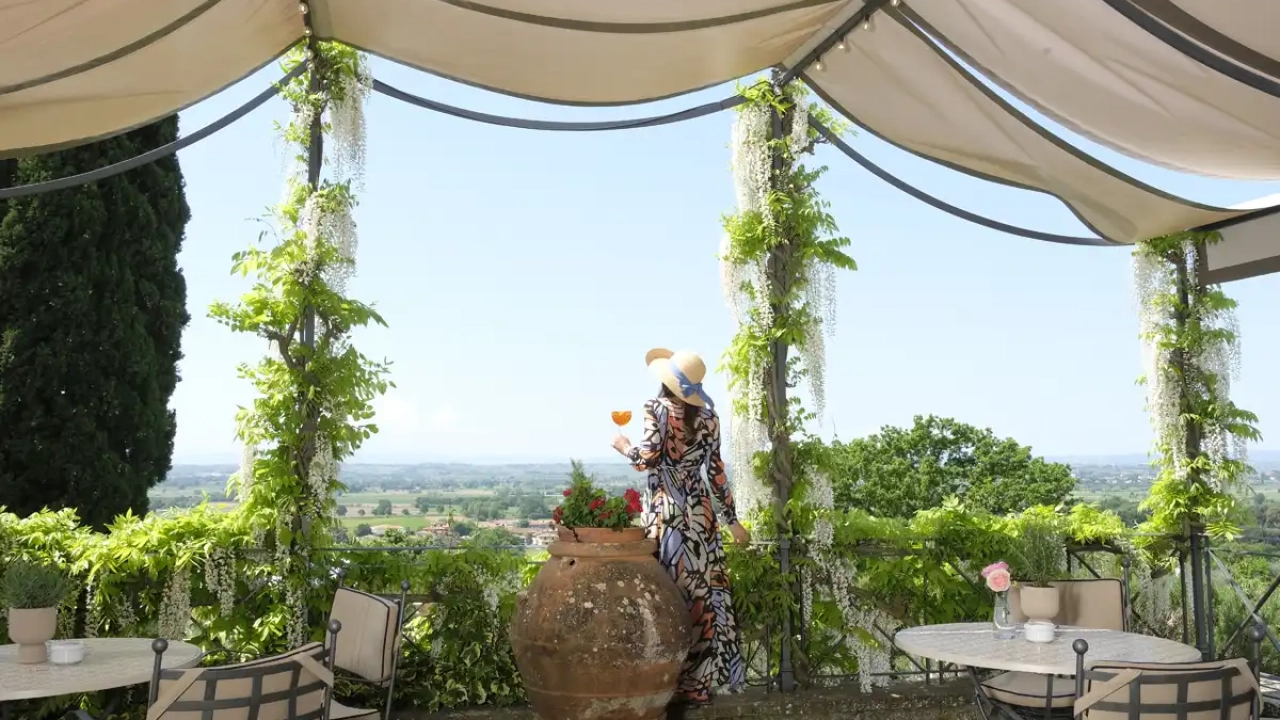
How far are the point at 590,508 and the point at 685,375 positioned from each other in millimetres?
713

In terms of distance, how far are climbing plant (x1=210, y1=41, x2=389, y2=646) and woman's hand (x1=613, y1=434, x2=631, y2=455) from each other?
1.13 meters

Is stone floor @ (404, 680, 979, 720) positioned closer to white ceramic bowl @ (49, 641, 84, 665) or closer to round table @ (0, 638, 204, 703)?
round table @ (0, 638, 204, 703)

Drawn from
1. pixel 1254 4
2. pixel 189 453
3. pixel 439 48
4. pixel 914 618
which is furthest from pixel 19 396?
pixel 1254 4

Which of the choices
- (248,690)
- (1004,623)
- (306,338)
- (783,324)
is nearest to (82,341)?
(306,338)

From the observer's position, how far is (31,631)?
10.9 ft

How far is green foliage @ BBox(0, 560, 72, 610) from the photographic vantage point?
3.33 m

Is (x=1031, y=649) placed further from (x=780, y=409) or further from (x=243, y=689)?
(x=243, y=689)

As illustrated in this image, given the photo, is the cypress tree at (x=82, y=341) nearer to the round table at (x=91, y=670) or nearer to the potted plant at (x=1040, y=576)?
the round table at (x=91, y=670)

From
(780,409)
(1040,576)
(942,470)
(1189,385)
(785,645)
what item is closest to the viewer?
(1040,576)

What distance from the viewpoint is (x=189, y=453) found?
1183 centimetres

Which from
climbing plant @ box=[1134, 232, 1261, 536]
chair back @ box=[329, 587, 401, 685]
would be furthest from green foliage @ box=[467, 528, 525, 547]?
climbing plant @ box=[1134, 232, 1261, 536]

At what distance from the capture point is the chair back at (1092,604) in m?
4.24

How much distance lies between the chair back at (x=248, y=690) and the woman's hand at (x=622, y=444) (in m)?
Result: 1.87

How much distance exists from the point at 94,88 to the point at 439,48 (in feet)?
4.93
